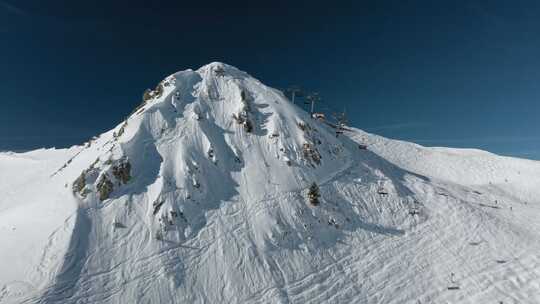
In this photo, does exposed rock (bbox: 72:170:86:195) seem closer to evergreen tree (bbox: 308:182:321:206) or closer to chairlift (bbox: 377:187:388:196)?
evergreen tree (bbox: 308:182:321:206)

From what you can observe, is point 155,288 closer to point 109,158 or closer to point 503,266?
point 109,158

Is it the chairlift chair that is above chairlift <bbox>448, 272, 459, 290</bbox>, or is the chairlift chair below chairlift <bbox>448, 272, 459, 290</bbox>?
above

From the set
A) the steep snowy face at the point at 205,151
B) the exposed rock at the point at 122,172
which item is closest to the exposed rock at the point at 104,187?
the steep snowy face at the point at 205,151

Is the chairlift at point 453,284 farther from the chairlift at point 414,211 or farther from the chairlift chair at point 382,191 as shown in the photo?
the chairlift chair at point 382,191

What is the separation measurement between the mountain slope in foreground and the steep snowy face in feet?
0.44

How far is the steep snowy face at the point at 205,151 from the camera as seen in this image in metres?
22.8

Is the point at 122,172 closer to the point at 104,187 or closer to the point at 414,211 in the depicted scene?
the point at 104,187

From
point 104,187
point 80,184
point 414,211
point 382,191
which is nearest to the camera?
point 104,187

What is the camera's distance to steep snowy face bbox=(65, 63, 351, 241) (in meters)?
22.8

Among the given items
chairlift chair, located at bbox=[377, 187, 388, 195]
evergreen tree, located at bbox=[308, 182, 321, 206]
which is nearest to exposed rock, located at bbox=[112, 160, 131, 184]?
evergreen tree, located at bbox=[308, 182, 321, 206]

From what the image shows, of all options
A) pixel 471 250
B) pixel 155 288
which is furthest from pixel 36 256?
pixel 471 250

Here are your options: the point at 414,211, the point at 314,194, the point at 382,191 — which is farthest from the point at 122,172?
the point at 414,211

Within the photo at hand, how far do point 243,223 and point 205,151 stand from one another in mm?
8190

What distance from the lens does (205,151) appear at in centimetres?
2717
